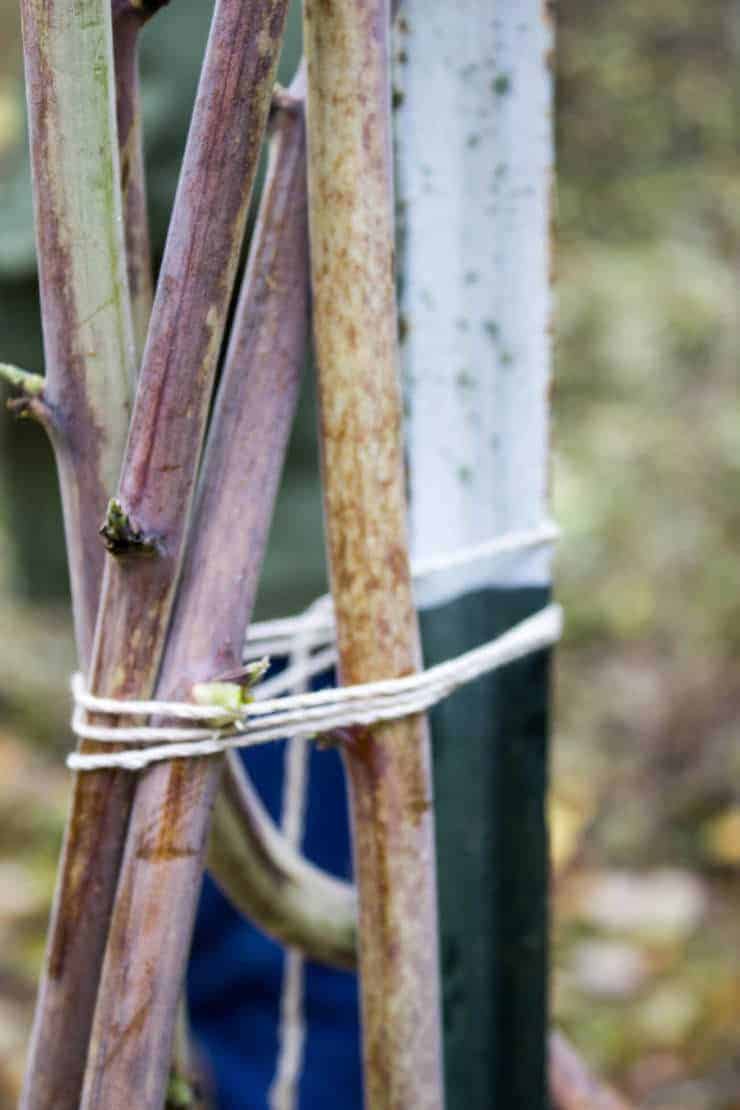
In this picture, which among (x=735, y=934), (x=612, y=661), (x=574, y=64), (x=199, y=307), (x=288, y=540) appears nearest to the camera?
(x=199, y=307)

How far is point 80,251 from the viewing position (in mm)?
398

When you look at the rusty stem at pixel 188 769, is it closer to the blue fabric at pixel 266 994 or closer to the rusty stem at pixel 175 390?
the rusty stem at pixel 175 390

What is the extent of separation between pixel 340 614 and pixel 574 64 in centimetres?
188

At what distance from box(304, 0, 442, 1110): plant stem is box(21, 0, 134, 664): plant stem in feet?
0.25

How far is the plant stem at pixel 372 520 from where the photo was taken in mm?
413

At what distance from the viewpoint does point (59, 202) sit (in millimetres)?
394

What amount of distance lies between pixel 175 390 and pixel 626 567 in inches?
60.8

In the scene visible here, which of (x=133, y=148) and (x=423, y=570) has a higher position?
(x=133, y=148)

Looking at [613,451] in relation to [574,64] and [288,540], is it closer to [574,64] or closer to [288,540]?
[574,64]

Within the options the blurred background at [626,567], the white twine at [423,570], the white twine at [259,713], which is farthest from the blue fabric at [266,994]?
the white twine at [259,713]

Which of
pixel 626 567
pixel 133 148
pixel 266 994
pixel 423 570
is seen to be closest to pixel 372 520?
pixel 423 570

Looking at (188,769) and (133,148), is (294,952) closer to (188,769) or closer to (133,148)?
(188,769)

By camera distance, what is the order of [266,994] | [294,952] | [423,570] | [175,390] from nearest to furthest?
[175,390], [423,570], [294,952], [266,994]

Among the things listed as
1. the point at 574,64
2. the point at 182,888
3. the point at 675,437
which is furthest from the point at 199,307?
the point at 574,64
